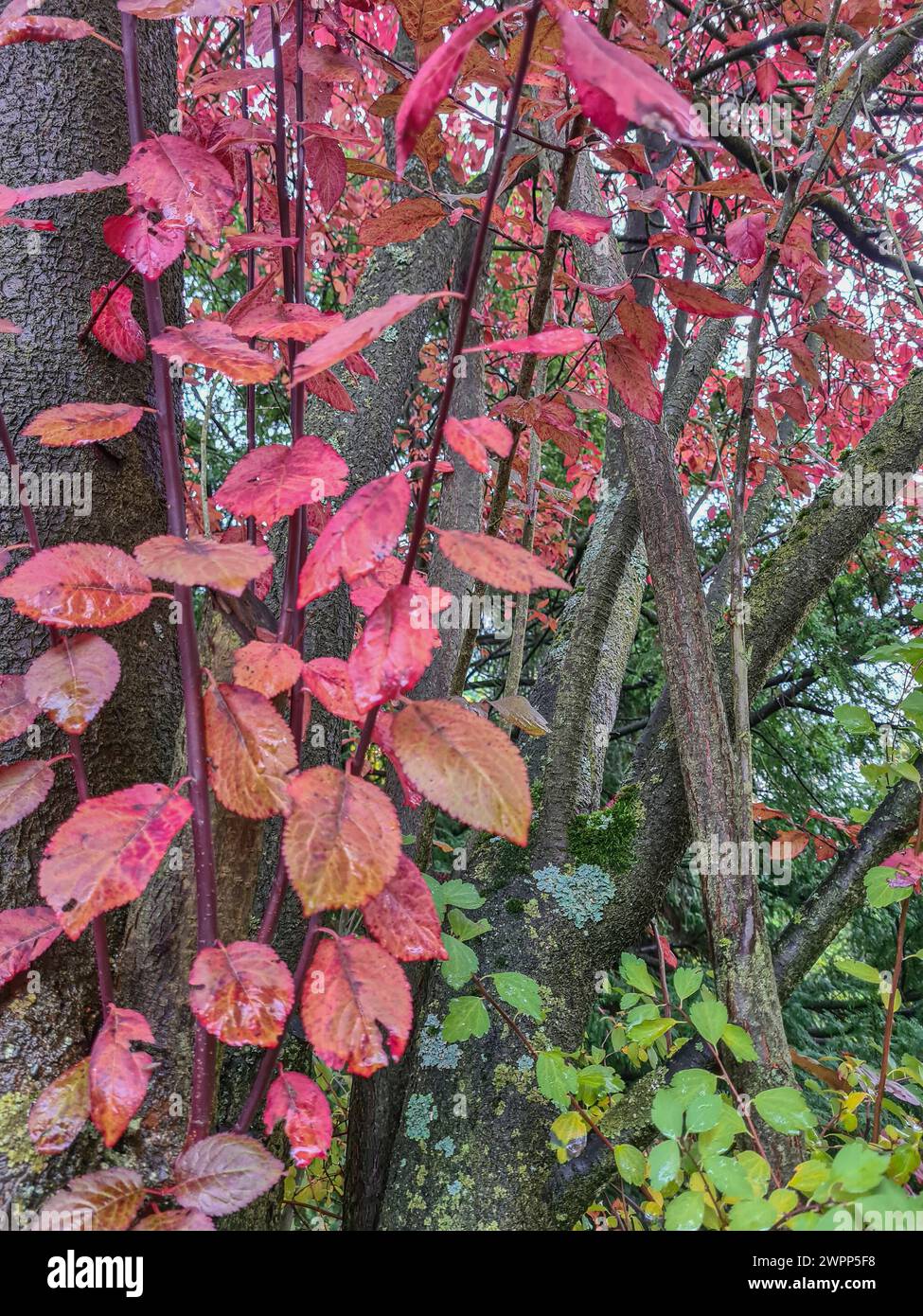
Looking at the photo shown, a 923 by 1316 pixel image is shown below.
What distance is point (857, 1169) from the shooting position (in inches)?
27.0

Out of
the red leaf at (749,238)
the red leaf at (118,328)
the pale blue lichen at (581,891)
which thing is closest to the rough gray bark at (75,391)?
the red leaf at (118,328)

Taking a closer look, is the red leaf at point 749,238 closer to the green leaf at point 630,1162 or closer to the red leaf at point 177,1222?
the green leaf at point 630,1162

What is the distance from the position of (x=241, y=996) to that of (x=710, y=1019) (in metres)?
0.64

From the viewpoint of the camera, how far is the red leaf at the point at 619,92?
1.42 feet

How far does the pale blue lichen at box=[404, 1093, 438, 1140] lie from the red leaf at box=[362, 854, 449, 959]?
28.8 inches

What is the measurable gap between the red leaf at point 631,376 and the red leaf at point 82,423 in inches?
20.8

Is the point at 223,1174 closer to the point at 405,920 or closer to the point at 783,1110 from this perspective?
the point at 405,920

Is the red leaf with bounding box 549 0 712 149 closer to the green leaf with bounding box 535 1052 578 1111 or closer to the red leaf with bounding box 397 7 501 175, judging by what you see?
the red leaf with bounding box 397 7 501 175

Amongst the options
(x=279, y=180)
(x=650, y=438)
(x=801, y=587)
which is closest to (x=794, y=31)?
(x=650, y=438)

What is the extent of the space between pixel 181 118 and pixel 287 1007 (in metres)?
1.08

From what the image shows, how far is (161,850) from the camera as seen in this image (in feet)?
2.26

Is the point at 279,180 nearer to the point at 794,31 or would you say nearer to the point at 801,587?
the point at 801,587

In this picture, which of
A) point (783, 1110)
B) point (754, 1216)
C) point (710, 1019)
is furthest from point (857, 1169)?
point (710, 1019)

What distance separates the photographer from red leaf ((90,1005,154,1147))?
72 cm
